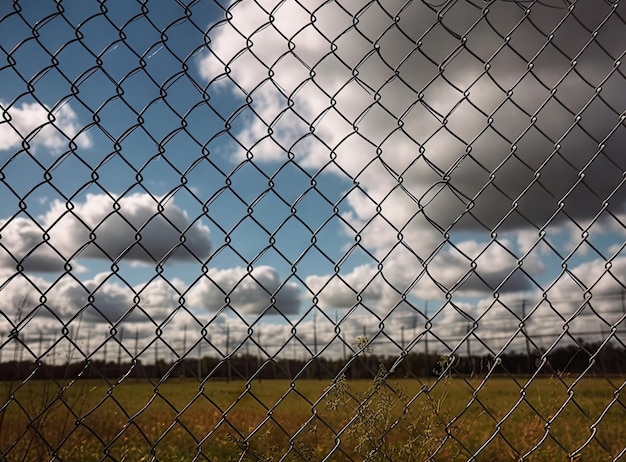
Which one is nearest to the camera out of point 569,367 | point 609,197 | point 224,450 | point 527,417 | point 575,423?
point 609,197

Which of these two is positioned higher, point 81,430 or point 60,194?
point 60,194

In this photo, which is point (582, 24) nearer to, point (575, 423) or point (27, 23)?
point (27, 23)

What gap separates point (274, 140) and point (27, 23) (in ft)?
2.45

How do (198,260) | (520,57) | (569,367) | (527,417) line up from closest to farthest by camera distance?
(198,260) → (520,57) → (569,367) → (527,417)

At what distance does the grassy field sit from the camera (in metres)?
1.83

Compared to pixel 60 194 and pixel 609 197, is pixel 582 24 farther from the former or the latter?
pixel 60 194

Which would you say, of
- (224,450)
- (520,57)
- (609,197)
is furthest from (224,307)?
(224,450)

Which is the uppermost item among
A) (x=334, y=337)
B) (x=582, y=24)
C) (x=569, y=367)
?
(x=582, y=24)

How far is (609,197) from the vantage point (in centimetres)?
234

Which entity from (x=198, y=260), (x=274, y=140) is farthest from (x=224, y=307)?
(x=274, y=140)

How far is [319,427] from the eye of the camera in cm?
515

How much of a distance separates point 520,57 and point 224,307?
57.8 inches

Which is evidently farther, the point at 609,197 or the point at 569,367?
the point at 569,367

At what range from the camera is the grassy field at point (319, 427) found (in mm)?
1827
